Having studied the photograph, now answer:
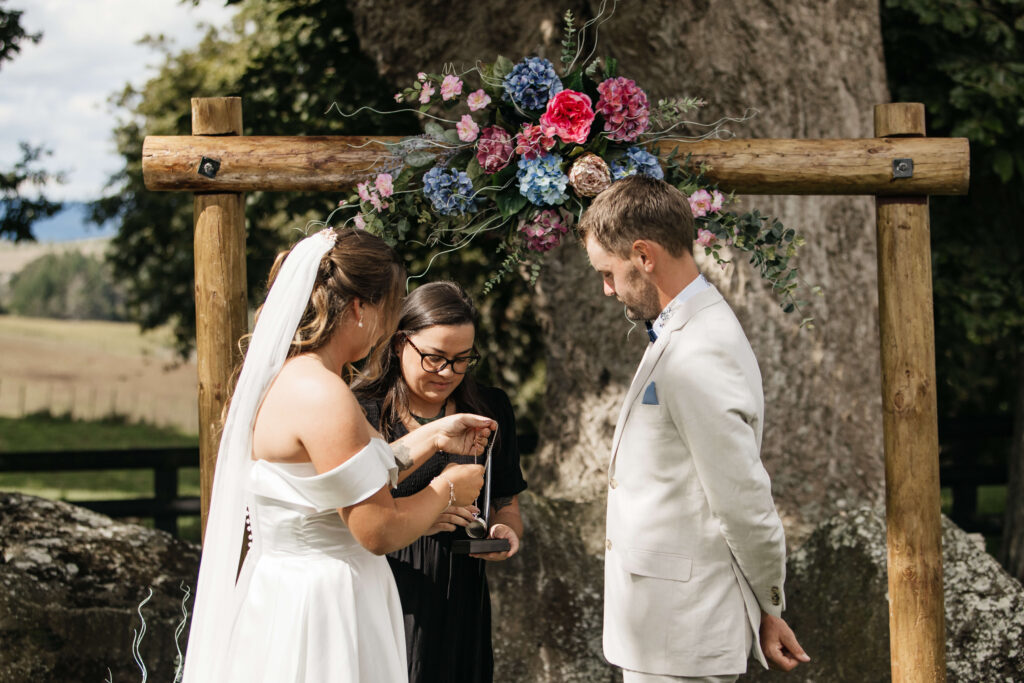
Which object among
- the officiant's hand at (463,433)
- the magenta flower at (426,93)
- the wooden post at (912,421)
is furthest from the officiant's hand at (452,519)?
the wooden post at (912,421)

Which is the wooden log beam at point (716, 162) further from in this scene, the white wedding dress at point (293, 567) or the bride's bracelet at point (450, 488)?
the bride's bracelet at point (450, 488)

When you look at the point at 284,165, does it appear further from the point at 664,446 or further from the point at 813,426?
the point at 813,426

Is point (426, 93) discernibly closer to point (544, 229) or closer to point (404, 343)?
point (544, 229)

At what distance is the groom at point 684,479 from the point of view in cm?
280

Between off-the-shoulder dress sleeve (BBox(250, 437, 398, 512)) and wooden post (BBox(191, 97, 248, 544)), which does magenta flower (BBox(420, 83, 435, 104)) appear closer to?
wooden post (BBox(191, 97, 248, 544))

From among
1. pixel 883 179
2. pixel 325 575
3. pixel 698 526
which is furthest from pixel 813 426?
pixel 325 575

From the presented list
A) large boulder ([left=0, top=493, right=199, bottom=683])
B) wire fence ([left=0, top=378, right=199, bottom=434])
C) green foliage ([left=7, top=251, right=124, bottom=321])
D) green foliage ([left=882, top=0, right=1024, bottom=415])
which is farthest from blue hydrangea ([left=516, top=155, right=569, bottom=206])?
green foliage ([left=7, top=251, right=124, bottom=321])

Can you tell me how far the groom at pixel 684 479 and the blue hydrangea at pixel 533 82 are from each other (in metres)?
0.88

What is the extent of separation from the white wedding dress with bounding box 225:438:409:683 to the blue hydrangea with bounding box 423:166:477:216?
54.5 inches

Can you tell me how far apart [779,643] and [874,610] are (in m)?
2.31

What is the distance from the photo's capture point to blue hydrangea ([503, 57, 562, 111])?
12.4ft

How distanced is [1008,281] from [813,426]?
77.5 inches

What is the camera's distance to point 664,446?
295 cm

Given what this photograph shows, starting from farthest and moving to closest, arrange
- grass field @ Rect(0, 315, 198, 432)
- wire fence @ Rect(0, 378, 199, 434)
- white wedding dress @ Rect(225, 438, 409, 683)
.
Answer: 1. grass field @ Rect(0, 315, 198, 432)
2. wire fence @ Rect(0, 378, 199, 434)
3. white wedding dress @ Rect(225, 438, 409, 683)
